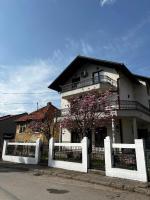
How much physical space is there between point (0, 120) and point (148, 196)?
37717mm

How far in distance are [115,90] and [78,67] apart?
6465mm

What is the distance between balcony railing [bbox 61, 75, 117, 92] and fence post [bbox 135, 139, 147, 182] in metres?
13.9

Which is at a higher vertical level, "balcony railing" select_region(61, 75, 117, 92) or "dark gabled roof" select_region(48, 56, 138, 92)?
"dark gabled roof" select_region(48, 56, 138, 92)

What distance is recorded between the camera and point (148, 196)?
8.09m

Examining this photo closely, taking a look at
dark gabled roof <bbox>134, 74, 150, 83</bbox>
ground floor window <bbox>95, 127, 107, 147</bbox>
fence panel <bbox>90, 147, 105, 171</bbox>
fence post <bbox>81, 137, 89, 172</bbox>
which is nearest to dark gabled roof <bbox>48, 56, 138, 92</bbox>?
dark gabled roof <bbox>134, 74, 150, 83</bbox>

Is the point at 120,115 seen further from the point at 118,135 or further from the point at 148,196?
the point at 148,196

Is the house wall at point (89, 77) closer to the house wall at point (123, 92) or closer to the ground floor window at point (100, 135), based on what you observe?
the house wall at point (123, 92)

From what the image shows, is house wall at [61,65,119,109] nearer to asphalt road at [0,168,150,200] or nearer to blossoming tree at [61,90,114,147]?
blossoming tree at [61,90,114,147]

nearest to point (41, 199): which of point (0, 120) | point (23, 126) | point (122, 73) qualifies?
point (122, 73)

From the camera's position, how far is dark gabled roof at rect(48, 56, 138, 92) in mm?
23938

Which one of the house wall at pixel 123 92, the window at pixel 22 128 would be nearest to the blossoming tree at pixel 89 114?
the house wall at pixel 123 92

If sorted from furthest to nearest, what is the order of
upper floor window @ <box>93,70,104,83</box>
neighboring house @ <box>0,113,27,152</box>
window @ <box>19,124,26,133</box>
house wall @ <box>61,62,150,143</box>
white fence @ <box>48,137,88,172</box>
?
neighboring house @ <box>0,113,27,152</box> < window @ <box>19,124,26,133</box> < upper floor window @ <box>93,70,104,83</box> < house wall @ <box>61,62,150,143</box> < white fence @ <box>48,137,88,172</box>

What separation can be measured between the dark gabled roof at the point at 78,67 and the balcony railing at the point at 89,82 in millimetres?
1347

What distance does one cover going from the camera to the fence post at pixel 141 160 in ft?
32.3
